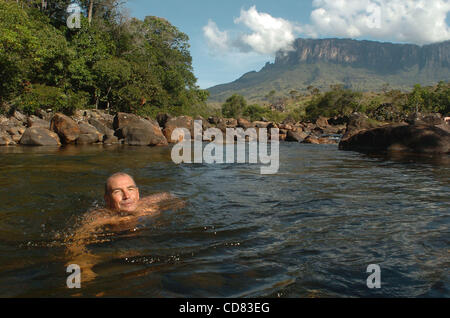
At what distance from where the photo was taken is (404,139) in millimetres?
13344

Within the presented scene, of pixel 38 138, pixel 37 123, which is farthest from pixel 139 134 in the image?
pixel 37 123

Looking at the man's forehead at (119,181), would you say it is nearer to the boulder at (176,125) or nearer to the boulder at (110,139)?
the boulder at (110,139)

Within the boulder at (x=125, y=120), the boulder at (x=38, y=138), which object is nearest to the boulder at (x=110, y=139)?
the boulder at (x=125, y=120)

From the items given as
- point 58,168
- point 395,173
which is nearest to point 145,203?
point 58,168

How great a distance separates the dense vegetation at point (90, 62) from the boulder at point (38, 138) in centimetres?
434

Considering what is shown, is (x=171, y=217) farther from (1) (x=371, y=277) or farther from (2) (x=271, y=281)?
(1) (x=371, y=277)

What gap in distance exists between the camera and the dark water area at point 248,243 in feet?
7.04

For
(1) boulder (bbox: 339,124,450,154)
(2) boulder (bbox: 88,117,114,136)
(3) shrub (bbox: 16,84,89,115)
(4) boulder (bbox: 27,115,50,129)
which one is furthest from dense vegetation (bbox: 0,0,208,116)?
(1) boulder (bbox: 339,124,450,154)

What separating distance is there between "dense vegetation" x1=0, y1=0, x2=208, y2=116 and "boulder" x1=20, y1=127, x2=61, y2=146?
4.34m

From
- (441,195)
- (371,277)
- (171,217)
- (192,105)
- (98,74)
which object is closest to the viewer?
(371,277)

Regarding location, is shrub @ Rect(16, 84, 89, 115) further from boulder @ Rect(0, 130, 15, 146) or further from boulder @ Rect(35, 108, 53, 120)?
boulder @ Rect(0, 130, 15, 146)

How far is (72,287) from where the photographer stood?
2.11 m

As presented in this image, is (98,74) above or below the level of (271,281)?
above
